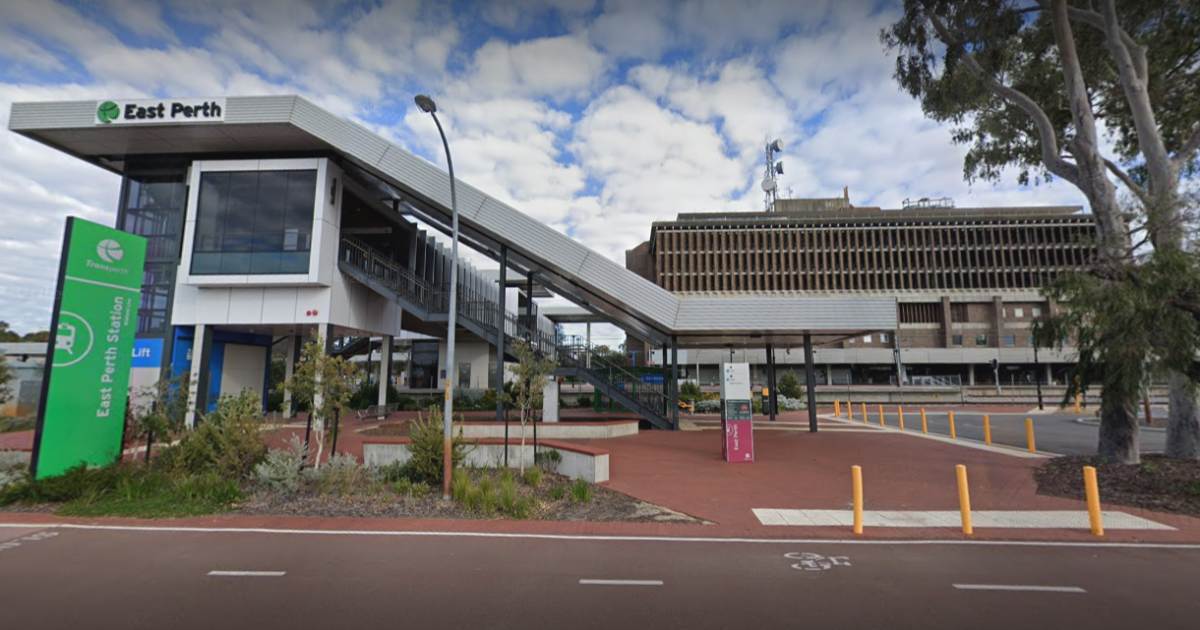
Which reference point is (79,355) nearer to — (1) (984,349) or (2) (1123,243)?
(2) (1123,243)

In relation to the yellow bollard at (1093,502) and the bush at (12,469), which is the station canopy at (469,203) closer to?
the yellow bollard at (1093,502)

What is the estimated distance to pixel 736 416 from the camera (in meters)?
13.8

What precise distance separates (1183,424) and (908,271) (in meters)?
56.8

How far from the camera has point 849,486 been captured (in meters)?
10.8

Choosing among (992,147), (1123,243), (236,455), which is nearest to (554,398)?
(236,455)

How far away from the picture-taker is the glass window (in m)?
19.9

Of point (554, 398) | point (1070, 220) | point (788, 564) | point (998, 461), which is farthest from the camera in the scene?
point (1070, 220)

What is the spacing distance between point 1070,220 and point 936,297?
65.2 ft

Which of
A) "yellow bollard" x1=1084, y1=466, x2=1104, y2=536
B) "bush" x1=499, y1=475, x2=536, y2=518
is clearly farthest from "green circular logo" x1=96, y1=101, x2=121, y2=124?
"yellow bollard" x1=1084, y1=466, x2=1104, y2=536

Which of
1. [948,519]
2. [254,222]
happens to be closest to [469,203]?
[254,222]

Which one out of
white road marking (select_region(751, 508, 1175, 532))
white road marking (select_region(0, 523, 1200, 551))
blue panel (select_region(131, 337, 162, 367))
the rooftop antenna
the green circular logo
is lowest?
white road marking (select_region(0, 523, 1200, 551))

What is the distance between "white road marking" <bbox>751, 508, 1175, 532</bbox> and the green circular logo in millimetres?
24887

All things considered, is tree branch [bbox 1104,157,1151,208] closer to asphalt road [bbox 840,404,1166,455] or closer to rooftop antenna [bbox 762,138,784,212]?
asphalt road [bbox 840,404,1166,455]

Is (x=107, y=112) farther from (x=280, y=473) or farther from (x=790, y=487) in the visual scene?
(x=790, y=487)
